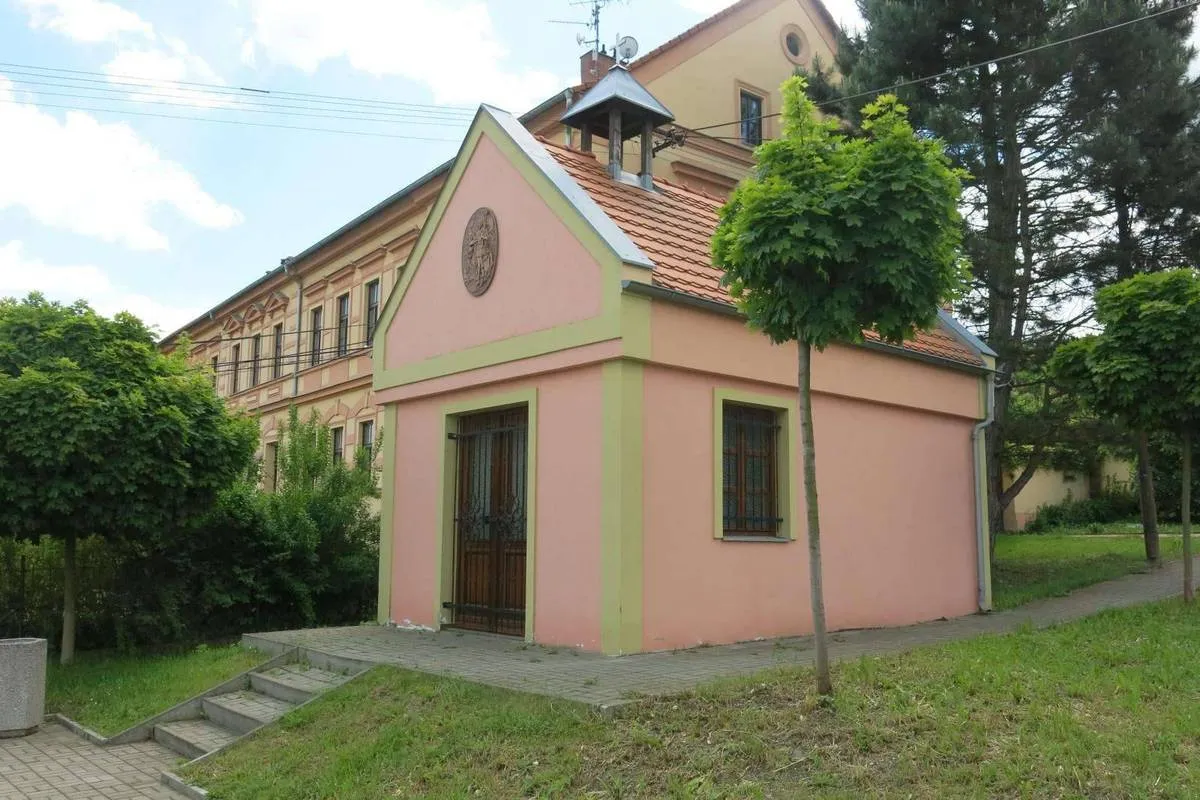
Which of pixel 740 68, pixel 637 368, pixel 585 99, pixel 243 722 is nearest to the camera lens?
pixel 243 722

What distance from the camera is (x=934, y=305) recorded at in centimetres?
665

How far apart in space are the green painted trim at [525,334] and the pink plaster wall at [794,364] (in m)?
0.48

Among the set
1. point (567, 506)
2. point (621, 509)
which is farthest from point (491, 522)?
point (621, 509)

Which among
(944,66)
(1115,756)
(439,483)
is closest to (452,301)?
(439,483)

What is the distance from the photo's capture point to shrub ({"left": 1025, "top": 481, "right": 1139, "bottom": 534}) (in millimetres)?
31359

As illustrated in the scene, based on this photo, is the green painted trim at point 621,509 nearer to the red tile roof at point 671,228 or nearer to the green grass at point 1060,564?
the red tile roof at point 671,228

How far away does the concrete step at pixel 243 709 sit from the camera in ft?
27.6

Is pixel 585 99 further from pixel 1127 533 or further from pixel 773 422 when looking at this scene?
pixel 1127 533

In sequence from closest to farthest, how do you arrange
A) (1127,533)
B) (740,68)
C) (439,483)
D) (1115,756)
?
(1115,756)
(439,483)
(740,68)
(1127,533)

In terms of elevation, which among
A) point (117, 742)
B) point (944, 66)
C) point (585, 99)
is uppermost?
point (944, 66)

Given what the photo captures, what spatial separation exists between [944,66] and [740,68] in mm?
7205

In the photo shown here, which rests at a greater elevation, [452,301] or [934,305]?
[452,301]

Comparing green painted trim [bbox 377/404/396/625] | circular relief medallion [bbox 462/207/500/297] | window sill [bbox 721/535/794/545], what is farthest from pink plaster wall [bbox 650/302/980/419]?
green painted trim [bbox 377/404/396/625]

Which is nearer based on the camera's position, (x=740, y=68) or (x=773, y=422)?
(x=773, y=422)
